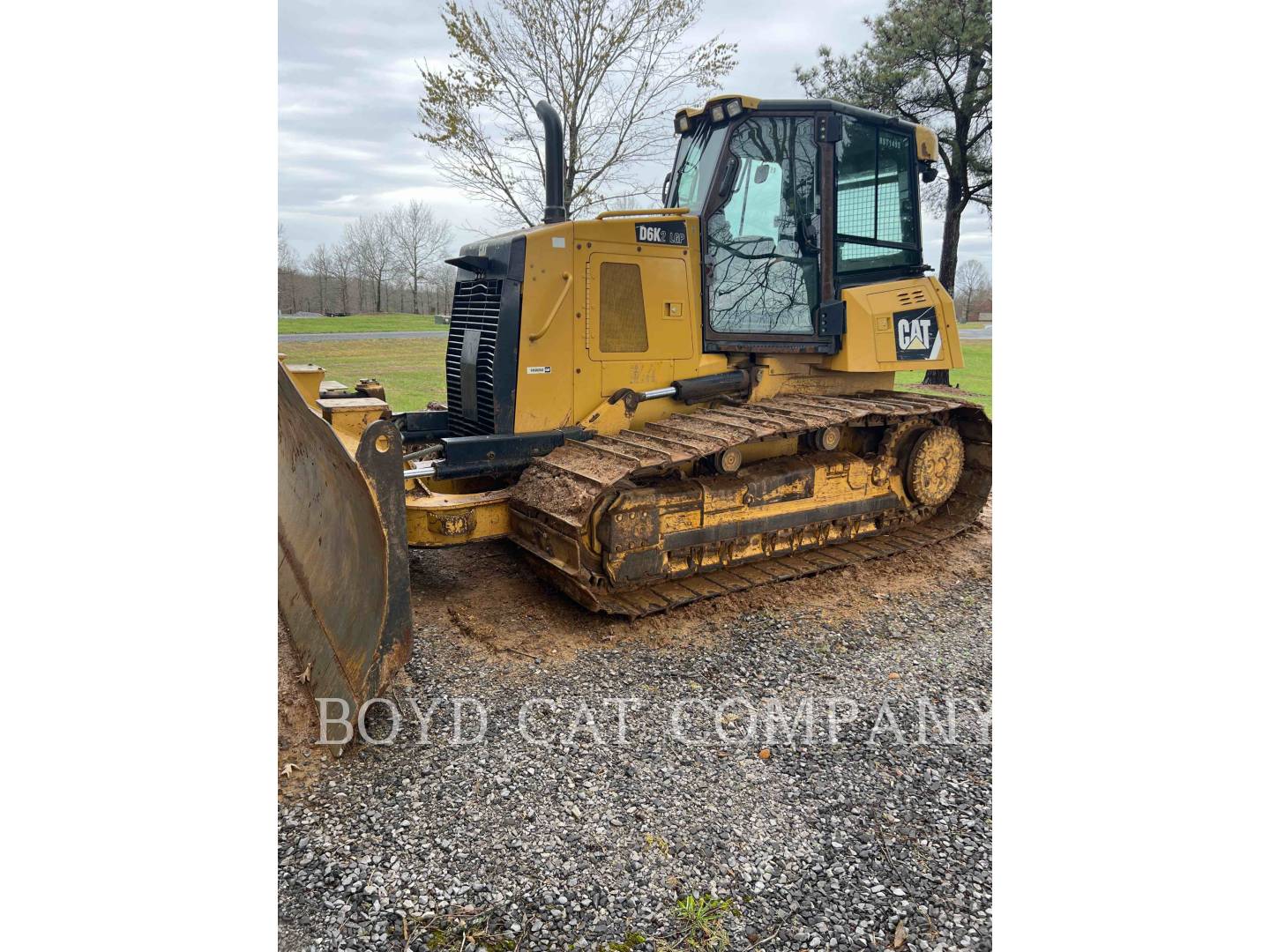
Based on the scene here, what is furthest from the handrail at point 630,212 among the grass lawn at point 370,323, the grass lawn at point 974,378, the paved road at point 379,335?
the grass lawn at point 370,323

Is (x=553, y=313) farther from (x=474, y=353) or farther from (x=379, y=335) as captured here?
(x=379, y=335)

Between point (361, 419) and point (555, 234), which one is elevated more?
point (555, 234)

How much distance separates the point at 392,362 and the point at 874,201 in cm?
1050

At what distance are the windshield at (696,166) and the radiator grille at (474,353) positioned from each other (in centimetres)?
146

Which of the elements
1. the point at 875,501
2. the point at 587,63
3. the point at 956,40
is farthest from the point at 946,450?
the point at 956,40

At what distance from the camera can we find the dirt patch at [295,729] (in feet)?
10.1

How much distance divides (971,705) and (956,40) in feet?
32.8

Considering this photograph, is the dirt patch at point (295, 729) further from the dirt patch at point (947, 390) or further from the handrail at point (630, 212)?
the dirt patch at point (947, 390)

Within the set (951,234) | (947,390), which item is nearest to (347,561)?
(947,390)

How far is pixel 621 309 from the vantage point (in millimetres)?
4973

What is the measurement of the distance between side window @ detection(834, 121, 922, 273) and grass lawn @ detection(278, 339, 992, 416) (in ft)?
12.2

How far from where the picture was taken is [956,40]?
415 inches

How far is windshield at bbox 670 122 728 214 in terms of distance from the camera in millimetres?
5145

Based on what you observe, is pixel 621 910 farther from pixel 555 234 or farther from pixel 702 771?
pixel 555 234
